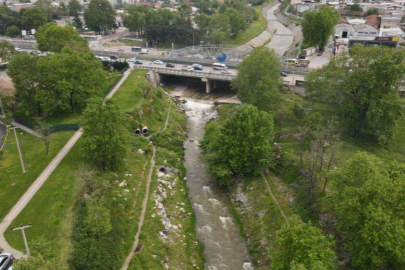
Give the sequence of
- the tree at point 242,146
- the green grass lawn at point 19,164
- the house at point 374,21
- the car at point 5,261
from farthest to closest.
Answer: the house at point 374,21 → the tree at point 242,146 → the green grass lawn at point 19,164 → the car at point 5,261

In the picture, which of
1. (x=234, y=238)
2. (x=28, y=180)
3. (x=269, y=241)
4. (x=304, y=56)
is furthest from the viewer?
(x=304, y=56)

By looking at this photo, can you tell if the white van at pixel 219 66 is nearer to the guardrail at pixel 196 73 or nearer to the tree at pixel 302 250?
the guardrail at pixel 196 73

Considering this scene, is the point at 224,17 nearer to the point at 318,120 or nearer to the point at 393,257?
the point at 318,120

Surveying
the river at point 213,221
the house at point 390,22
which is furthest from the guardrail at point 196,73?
the house at point 390,22

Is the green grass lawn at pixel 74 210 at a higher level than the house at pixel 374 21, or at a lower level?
lower

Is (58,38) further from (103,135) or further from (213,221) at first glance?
(213,221)

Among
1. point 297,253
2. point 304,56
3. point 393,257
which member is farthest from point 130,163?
point 304,56

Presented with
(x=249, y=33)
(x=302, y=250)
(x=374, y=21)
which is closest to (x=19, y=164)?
(x=302, y=250)
